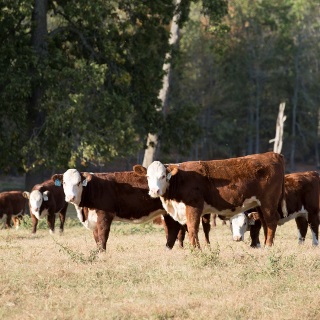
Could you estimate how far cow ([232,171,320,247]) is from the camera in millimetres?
17812

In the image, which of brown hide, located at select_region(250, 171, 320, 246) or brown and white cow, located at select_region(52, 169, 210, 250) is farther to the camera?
brown hide, located at select_region(250, 171, 320, 246)

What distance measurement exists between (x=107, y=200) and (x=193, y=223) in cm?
161

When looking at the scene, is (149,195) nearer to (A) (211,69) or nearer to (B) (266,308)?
(B) (266,308)

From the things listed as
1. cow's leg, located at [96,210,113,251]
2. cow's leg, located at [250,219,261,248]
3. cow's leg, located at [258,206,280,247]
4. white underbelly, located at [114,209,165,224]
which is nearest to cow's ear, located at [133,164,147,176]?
white underbelly, located at [114,209,165,224]

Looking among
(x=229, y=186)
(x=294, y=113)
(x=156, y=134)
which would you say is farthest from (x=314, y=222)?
(x=294, y=113)

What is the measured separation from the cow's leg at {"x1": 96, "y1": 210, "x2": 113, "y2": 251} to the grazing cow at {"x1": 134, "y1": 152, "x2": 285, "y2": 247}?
0.97m

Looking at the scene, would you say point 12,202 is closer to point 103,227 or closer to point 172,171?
point 103,227

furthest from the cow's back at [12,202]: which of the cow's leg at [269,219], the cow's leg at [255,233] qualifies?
the cow's leg at [269,219]

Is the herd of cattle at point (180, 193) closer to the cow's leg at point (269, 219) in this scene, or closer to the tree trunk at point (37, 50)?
the cow's leg at point (269, 219)

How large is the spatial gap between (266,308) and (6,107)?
19.7m

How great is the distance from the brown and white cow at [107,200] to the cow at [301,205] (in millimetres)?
2389

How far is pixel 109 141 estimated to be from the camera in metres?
28.8

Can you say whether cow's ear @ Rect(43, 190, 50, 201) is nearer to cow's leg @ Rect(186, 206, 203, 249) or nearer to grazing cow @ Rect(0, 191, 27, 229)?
grazing cow @ Rect(0, 191, 27, 229)

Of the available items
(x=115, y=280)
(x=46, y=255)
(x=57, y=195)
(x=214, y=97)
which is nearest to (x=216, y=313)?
(x=115, y=280)
